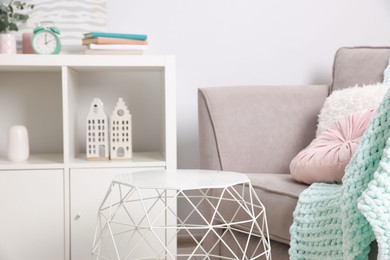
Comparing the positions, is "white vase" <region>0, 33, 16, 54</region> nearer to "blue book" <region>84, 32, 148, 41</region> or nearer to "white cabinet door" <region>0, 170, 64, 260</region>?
"blue book" <region>84, 32, 148, 41</region>

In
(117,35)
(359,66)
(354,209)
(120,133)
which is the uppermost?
(117,35)

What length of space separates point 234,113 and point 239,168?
0.58 ft

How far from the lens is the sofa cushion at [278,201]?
4.92 feet

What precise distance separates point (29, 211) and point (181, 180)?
2.42ft

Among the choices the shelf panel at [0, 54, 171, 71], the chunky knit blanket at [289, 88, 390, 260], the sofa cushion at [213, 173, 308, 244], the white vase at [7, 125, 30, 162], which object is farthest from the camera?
the white vase at [7, 125, 30, 162]

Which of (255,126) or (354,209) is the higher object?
(255,126)

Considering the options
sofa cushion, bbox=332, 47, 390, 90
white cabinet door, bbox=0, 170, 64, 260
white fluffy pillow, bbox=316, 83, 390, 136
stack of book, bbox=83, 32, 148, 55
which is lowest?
white cabinet door, bbox=0, 170, 64, 260

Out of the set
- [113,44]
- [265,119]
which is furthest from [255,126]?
→ [113,44]

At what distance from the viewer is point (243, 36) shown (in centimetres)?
239

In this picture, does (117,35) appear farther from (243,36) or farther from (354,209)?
(354,209)

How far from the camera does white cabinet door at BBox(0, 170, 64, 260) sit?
191cm

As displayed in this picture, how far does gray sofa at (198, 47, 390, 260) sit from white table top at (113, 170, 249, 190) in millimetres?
331

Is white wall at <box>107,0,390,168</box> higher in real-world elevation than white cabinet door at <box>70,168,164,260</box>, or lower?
higher

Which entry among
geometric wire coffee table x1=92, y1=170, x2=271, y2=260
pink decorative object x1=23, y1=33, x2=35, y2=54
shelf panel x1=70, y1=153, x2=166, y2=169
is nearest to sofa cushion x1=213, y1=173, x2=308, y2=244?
geometric wire coffee table x1=92, y1=170, x2=271, y2=260
